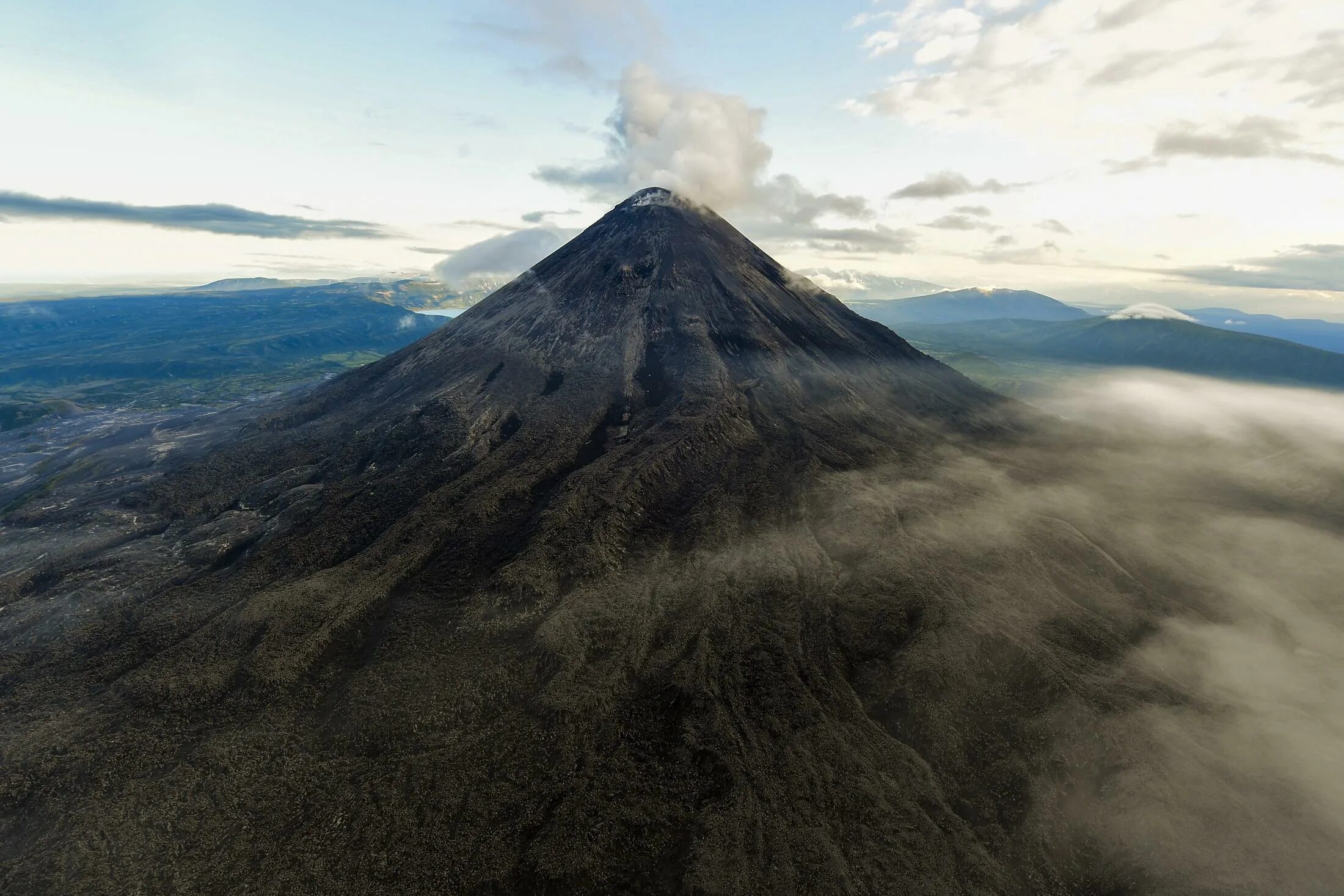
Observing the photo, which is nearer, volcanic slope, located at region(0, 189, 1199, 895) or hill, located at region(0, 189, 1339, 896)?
volcanic slope, located at region(0, 189, 1199, 895)

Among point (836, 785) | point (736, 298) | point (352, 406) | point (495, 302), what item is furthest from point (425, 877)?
point (495, 302)

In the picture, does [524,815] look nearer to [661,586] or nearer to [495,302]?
[661,586]

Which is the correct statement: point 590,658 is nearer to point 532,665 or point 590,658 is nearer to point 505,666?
point 532,665

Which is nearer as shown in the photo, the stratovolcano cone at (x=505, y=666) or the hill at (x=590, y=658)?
the stratovolcano cone at (x=505, y=666)

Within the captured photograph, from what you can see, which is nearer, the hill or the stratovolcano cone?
the stratovolcano cone
